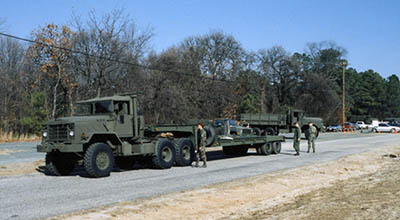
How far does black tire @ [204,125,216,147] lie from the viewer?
17.2 meters

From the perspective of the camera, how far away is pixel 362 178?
13164mm

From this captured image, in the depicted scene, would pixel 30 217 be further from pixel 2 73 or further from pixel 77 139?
pixel 2 73

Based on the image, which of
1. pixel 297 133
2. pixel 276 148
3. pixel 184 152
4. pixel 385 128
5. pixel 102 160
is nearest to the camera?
pixel 102 160

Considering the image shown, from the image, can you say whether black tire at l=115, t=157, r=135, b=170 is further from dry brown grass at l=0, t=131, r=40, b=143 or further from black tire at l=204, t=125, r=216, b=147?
dry brown grass at l=0, t=131, r=40, b=143

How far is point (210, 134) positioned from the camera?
1738 cm

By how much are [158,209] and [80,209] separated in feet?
5.03

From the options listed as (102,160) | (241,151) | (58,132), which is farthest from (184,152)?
(241,151)

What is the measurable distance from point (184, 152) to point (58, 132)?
16.2 feet

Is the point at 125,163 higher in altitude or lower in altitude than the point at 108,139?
lower

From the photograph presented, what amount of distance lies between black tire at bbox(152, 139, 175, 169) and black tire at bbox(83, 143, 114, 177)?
204 centimetres

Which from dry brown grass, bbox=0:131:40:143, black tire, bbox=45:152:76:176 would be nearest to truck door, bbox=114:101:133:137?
black tire, bbox=45:152:76:176

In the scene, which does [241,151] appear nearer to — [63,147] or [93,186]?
[63,147]

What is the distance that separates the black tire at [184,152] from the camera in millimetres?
16202

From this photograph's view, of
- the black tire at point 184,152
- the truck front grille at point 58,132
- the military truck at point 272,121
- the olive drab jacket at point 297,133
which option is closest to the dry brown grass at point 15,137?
the military truck at point 272,121
